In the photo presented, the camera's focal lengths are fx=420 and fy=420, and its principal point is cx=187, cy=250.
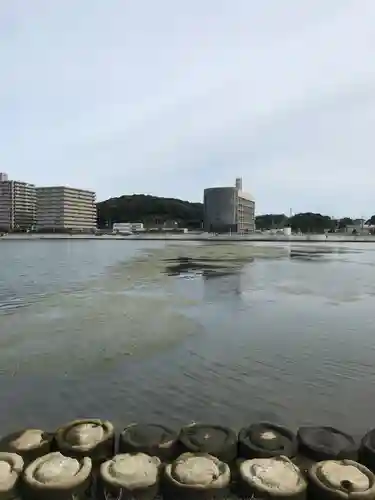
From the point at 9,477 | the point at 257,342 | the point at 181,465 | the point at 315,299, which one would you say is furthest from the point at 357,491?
the point at 315,299

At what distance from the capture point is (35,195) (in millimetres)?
161375

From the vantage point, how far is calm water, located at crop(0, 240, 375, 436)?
20.1ft

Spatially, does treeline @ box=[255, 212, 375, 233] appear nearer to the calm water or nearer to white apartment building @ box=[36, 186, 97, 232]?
white apartment building @ box=[36, 186, 97, 232]

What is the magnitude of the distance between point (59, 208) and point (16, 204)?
50.5ft

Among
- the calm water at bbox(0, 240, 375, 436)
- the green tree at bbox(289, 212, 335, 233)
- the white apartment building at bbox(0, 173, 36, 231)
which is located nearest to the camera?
the calm water at bbox(0, 240, 375, 436)

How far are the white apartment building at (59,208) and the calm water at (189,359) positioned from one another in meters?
146

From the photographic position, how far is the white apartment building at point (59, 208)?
156500 mm

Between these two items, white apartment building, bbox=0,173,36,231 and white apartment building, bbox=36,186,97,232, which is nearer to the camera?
white apartment building, bbox=0,173,36,231

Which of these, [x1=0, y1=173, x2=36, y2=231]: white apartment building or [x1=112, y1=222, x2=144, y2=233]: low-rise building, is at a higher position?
[x1=0, y1=173, x2=36, y2=231]: white apartment building

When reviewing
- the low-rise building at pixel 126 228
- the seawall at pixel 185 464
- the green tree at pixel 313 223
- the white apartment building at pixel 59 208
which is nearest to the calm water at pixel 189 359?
the seawall at pixel 185 464

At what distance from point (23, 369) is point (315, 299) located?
11297 mm

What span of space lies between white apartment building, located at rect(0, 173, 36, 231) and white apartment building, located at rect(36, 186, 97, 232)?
2702mm

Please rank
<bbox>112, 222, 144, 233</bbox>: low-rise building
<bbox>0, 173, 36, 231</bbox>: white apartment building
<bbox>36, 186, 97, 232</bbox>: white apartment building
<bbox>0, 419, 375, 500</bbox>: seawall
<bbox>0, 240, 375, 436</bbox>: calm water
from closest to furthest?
<bbox>0, 419, 375, 500</bbox>: seawall → <bbox>0, 240, 375, 436</bbox>: calm water → <bbox>0, 173, 36, 231</bbox>: white apartment building → <bbox>36, 186, 97, 232</bbox>: white apartment building → <bbox>112, 222, 144, 233</bbox>: low-rise building

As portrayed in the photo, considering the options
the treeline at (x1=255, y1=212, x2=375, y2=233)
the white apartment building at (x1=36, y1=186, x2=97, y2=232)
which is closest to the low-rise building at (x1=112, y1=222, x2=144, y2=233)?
the white apartment building at (x1=36, y1=186, x2=97, y2=232)
